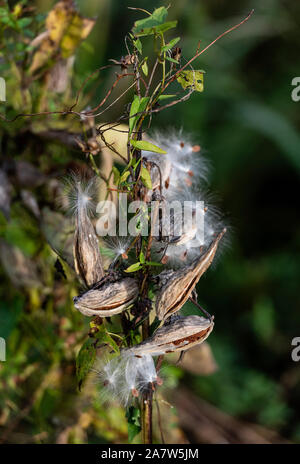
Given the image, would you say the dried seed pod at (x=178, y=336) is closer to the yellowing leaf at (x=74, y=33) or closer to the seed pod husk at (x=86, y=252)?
the seed pod husk at (x=86, y=252)

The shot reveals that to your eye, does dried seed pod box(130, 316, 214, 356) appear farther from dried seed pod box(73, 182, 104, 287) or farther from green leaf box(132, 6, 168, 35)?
green leaf box(132, 6, 168, 35)

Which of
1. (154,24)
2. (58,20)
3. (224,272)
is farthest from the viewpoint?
(224,272)

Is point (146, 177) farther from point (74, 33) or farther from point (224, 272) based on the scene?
point (224, 272)

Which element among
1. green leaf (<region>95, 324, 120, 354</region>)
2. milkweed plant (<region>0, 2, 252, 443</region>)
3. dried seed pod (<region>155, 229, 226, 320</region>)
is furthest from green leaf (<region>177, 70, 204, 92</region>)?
green leaf (<region>95, 324, 120, 354</region>)

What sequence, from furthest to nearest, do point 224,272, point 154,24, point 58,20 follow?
point 224,272, point 58,20, point 154,24

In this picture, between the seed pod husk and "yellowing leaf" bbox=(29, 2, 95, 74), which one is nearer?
the seed pod husk

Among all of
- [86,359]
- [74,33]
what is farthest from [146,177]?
[74,33]
